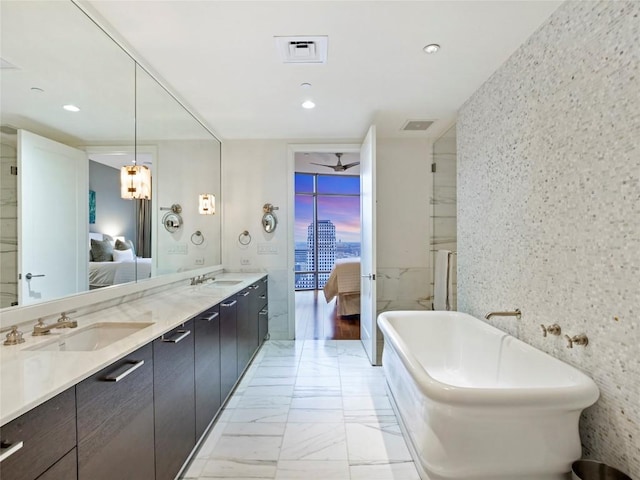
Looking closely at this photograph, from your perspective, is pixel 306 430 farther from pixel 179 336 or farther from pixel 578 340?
pixel 578 340

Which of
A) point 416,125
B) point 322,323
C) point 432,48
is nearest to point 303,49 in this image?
point 432,48

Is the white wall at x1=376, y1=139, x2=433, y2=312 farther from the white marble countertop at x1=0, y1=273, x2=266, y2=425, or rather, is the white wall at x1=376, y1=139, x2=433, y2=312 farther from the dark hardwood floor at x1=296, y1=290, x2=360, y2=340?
the white marble countertop at x1=0, y1=273, x2=266, y2=425

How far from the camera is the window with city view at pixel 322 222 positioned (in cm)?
732

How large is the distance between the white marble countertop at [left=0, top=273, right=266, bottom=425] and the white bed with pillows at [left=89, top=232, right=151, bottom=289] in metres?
0.19

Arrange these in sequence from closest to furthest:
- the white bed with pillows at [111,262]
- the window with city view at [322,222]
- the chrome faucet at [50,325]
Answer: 1. the chrome faucet at [50,325]
2. the white bed with pillows at [111,262]
3. the window with city view at [322,222]

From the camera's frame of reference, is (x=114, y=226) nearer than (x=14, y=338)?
No

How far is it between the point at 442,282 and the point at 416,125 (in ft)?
5.87

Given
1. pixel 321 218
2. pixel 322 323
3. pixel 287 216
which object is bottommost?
pixel 322 323

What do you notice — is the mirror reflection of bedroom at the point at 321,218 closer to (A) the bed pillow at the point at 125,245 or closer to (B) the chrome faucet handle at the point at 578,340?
(A) the bed pillow at the point at 125,245

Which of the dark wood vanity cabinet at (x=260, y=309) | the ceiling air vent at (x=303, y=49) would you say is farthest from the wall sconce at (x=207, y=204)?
the ceiling air vent at (x=303, y=49)

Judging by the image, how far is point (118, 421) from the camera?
3.66 feet

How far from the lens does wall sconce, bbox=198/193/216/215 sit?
3369 mm

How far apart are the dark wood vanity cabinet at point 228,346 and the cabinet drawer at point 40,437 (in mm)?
1305

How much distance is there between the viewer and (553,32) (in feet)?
5.48
